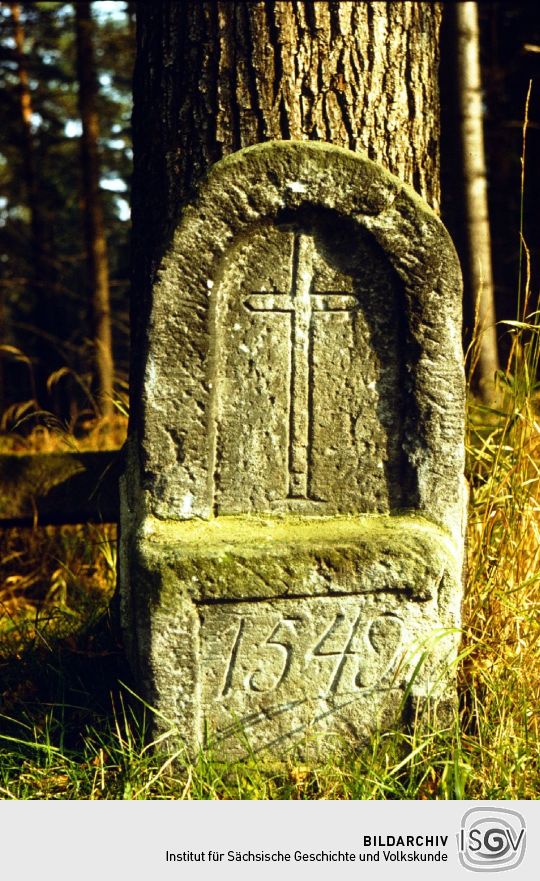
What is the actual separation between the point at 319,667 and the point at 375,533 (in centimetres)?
38

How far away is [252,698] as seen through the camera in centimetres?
207

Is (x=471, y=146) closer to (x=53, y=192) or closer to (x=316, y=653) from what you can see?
(x=316, y=653)

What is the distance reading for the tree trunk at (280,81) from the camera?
2.23 m

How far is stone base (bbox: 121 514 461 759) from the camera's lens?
79.3 inches

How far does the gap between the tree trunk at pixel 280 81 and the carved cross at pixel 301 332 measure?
0.38 metres

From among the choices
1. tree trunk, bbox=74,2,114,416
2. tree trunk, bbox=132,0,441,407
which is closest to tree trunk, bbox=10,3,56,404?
tree trunk, bbox=74,2,114,416
